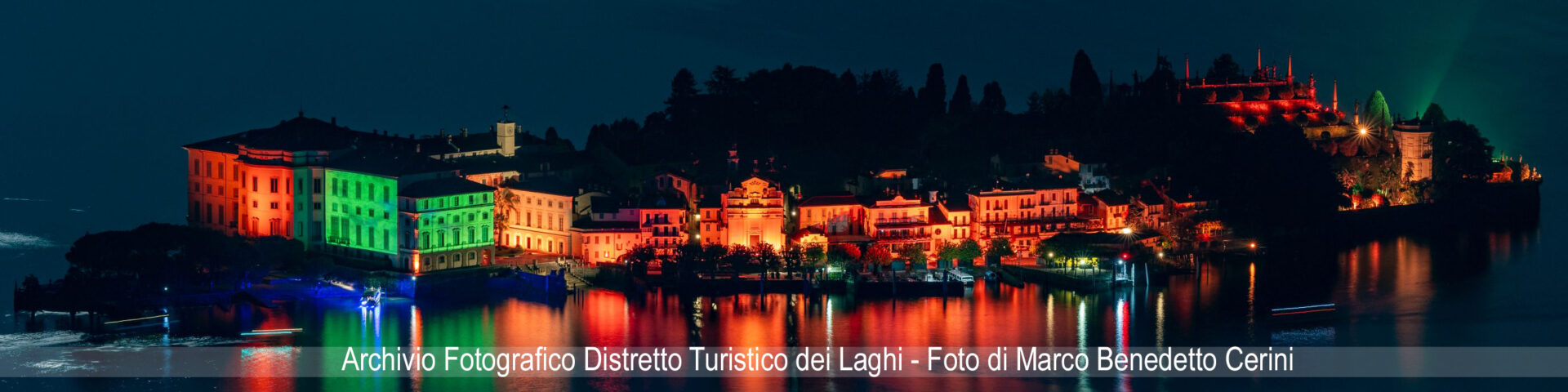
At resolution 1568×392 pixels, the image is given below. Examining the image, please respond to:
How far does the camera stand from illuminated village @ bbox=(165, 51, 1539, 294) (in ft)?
157

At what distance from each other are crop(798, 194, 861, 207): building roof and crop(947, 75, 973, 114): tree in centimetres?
1033

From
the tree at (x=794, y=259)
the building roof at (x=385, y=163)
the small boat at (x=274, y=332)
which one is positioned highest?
the building roof at (x=385, y=163)

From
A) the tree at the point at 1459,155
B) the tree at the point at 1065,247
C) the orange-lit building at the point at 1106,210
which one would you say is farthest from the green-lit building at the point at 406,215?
the tree at the point at 1459,155

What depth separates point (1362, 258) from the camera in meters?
53.2

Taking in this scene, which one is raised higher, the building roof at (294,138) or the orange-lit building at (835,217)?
the building roof at (294,138)

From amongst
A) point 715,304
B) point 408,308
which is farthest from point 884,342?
point 408,308

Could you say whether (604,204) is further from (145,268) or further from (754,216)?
(145,268)

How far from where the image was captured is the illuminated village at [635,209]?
4791 cm

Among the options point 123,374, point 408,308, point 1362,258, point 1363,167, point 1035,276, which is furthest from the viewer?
point 1363,167

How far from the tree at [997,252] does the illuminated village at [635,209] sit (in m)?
0.04

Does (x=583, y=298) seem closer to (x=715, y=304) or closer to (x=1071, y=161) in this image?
(x=715, y=304)

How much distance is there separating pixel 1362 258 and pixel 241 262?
22185mm

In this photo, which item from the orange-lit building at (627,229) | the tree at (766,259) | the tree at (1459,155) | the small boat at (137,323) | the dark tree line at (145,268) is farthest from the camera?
the tree at (1459,155)

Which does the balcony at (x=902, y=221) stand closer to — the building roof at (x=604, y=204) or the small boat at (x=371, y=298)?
the building roof at (x=604, y=204)
